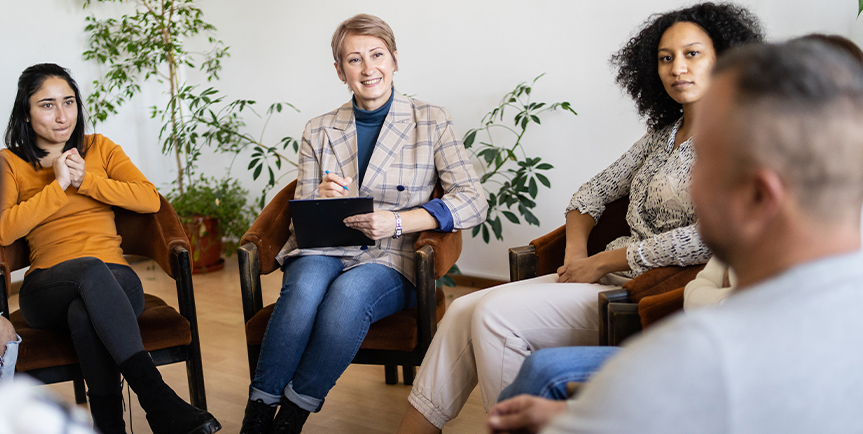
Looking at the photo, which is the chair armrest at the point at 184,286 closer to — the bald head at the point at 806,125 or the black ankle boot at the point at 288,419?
the black ankle boot at the point at 288,419

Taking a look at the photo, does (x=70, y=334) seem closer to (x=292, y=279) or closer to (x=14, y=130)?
(x=292, y=279)

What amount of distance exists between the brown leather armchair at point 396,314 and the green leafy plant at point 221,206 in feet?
6.92

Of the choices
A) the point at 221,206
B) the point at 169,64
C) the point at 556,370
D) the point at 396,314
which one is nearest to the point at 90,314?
the point at 396,314

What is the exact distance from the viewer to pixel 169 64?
13.7 ft

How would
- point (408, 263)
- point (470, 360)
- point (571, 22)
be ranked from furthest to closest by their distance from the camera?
point (571, 22) → point (408, 263) → point (470, 360)

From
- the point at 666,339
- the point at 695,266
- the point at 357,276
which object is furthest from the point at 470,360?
the point at 666,339

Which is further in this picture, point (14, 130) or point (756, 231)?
point (14, 130)

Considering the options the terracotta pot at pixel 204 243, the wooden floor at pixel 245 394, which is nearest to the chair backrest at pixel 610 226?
the wooden floor at pixel 245 394

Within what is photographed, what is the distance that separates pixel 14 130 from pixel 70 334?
762 mm

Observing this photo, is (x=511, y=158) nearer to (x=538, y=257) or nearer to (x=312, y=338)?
(x=538, y=257)

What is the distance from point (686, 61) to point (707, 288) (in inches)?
29.4

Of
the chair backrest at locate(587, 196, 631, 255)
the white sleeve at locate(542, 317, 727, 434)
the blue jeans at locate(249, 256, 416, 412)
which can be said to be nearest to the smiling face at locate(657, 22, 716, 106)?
the chair backrest at locate(587, 196, 631, 255)

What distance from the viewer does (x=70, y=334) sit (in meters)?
1.77

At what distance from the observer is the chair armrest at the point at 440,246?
188cm
